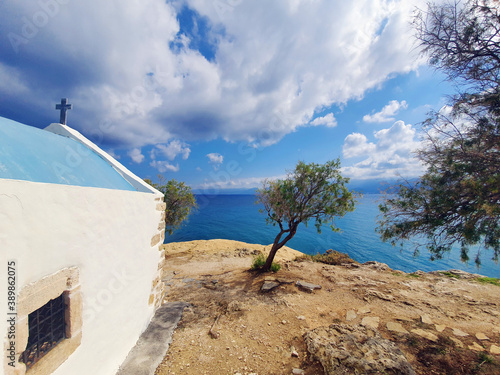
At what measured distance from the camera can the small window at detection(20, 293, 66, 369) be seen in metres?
2.20

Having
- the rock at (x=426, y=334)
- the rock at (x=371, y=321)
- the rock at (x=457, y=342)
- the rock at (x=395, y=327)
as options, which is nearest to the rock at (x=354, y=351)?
the rock at (x=371, y=321)

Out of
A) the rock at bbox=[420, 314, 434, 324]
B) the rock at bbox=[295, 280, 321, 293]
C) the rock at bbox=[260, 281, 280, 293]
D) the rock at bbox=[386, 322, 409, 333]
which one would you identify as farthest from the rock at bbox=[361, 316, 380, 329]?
the rock at bbox=[260, 281, 280, 293]


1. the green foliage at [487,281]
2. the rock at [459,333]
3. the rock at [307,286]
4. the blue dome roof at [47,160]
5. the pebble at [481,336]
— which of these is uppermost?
the blue dome roof at [47,160]

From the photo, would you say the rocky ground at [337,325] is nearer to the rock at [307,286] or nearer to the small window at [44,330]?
the rock at [307,286]

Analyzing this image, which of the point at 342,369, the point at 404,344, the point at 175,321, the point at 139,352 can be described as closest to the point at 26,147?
the point at 139,352

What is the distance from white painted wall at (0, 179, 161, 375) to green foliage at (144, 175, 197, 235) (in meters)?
10.9

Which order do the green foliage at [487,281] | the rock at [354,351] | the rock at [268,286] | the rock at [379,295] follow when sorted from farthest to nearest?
the green foliage at [487,281] < the rock at [268,286] < the rock at [379,295] < the rock at [354,351]

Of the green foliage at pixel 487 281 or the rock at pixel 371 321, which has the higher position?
the rock at pixel 371 321

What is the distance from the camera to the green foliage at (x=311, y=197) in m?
8.63

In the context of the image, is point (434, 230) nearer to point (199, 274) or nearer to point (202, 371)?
point (202, 371)

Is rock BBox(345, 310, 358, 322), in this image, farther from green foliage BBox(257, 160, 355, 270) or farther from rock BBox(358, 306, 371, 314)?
green foliage BBox(257, 160, 355, 270)

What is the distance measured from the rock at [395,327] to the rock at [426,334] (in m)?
0.21

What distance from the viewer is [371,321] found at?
5070 mm

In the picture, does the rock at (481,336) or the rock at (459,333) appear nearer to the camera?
the rock at (481,336)
